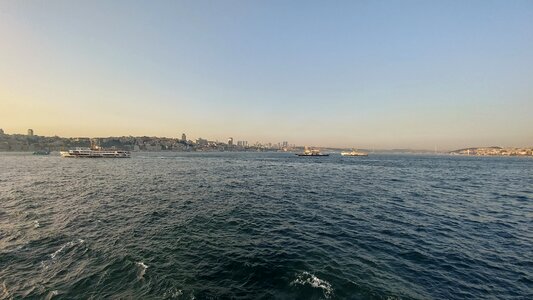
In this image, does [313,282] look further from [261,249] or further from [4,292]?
[4,292]

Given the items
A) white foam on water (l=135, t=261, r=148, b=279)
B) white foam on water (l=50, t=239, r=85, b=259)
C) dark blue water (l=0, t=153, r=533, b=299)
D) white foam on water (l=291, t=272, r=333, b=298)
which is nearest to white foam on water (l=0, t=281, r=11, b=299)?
dark blue water (l=0, t=153, r=533, b=299)

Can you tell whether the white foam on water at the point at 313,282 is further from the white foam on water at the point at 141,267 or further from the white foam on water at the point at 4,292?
the white foam on water at the point at 4,292

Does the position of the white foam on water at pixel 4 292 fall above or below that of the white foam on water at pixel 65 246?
below

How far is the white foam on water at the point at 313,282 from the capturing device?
13.5 m

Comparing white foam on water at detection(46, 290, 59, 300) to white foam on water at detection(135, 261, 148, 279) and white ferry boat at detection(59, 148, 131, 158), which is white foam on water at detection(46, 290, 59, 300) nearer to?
white foam on water at detection(135, 261, 148, 279)

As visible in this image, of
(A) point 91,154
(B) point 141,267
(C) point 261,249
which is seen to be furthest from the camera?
(A) point 91,154

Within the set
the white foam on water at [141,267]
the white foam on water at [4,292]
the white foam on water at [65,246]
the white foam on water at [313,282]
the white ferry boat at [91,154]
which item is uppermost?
the white ferry boat at [91,154]

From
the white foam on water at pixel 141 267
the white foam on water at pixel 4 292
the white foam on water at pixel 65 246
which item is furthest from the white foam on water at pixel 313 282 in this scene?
the white foam on water at pixel 65 246

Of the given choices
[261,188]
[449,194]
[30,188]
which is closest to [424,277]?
[261,188]

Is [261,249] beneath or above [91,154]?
beneath

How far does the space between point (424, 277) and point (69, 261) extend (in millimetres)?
22822

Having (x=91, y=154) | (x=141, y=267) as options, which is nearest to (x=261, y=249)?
(x=141, y=267)

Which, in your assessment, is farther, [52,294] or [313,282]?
[313,282]

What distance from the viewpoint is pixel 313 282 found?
14344mm
